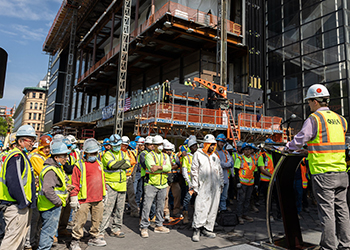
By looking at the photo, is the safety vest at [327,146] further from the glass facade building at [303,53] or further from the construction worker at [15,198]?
the glass facade building at [303,53]

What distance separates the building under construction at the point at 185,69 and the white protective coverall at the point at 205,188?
10.9 meters

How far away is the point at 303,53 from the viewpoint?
23.0 m

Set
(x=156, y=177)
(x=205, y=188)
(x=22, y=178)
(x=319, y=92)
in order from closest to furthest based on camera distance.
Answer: (x=22, y=178) < (x=319, y=92) < (x=205, y=188) < (x=156, y=177)

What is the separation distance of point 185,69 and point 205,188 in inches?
819

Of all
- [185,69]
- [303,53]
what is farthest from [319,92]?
[303,53]

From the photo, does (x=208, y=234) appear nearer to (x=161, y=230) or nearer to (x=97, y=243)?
(x=161, y=230)

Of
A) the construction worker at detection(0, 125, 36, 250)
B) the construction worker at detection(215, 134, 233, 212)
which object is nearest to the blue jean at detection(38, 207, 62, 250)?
the construction worker at detection(0, 125, 36, 250)

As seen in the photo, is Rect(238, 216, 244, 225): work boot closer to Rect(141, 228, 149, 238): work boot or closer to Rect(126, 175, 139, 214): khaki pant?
Rect(141, 228, 149, 238): work boot

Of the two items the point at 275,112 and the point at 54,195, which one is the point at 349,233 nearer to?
the point at 54,195

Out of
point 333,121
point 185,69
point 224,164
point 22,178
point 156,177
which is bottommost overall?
point 156,177

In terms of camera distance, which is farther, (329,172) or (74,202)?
(74,202)

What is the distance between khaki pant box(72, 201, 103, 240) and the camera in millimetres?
4457

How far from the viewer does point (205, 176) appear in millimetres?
5473

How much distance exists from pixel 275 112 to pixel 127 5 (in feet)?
54.1
